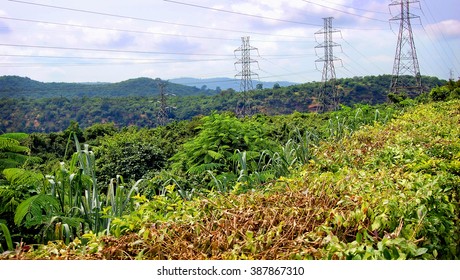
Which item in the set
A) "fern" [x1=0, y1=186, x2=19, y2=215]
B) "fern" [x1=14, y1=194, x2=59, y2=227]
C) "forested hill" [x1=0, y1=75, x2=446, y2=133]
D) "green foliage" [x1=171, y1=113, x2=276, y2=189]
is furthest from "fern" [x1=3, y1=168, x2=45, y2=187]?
"forested hill" [x1=0, y1=75, x2=446, y2=133]

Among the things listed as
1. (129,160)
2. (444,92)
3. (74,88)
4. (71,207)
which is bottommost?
(129,160)

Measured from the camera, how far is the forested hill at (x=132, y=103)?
1363 inches

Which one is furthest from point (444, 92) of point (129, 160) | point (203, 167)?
point (203, 167)

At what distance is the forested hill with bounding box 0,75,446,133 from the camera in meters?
34.6

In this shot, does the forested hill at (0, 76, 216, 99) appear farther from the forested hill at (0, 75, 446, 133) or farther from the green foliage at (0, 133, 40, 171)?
the green foliage at (0, 133, 40, 171)

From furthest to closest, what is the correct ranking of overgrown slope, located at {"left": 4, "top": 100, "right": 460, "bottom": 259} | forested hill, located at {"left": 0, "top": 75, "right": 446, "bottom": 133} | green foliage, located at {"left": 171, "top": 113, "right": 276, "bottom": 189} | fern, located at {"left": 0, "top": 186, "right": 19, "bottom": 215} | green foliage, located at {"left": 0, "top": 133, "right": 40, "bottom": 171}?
forested hill, located at {"left": 0, "top": 75, "right": 446, "bottom": 133} < green foliage, located at {"left": 171, "top": 113, "right": 276, "bottom": 189} < green foliage, located at {"left": 0, "top": 133, "right": 40, "bottom": 171} < fern, located at {"left": 0, "top": 186, "right": 19, "bottom": 215} < overgrown slope, located at {"left": 4, "top": 100, "right": 460, "bottom": 259}

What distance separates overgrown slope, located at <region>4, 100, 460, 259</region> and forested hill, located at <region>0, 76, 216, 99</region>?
3388 centimetres

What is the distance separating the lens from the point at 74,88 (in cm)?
5169

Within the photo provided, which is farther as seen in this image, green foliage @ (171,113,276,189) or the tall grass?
green foliage @ (171,113,276,189)

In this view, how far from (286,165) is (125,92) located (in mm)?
56363

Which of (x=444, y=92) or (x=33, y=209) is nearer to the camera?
(x=33, y=209)

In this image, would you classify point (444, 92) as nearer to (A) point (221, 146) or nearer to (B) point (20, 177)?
(A) point (221, 146)

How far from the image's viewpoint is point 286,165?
474 cm

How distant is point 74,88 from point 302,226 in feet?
171
